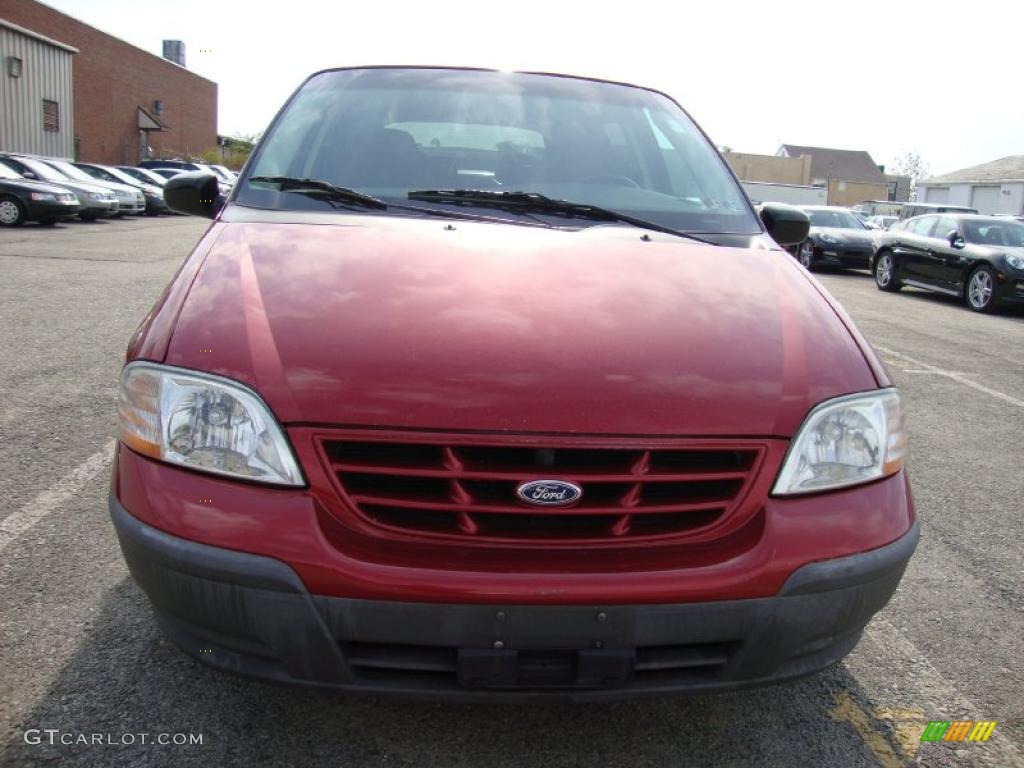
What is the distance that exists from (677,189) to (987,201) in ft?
179

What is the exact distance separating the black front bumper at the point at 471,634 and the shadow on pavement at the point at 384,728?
283mm

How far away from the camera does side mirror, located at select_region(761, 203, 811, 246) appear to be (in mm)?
3279

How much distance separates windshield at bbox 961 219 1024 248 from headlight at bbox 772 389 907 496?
13.1 metres

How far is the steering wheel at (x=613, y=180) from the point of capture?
300 cm

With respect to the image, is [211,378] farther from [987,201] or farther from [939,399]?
[987,201]

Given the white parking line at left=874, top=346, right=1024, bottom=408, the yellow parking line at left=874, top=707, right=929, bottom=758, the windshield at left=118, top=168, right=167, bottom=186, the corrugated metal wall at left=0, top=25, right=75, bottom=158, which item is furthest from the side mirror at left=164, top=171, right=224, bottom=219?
the corrugated metal wall at left=0, top=25, right=75, bottom=158

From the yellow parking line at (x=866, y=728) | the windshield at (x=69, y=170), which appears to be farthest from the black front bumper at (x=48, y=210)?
the yellow parking line at (x=866, y=728)

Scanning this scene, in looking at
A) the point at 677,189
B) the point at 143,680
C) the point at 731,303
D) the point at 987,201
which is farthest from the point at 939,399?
the point at 987,201

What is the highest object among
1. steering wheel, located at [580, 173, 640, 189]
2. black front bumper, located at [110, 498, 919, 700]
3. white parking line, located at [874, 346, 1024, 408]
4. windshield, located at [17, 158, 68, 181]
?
windshield, located at [17, 158, 68, 181]

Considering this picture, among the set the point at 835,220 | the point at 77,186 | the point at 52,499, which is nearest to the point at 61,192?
the point at 77,186

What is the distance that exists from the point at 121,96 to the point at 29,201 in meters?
26.2

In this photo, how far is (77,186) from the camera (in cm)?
1847

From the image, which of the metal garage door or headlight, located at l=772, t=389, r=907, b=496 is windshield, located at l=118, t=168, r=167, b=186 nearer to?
headlight, located at l=772, t=389, r=907, b=496

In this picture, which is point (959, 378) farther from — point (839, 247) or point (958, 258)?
point (839, 247)
